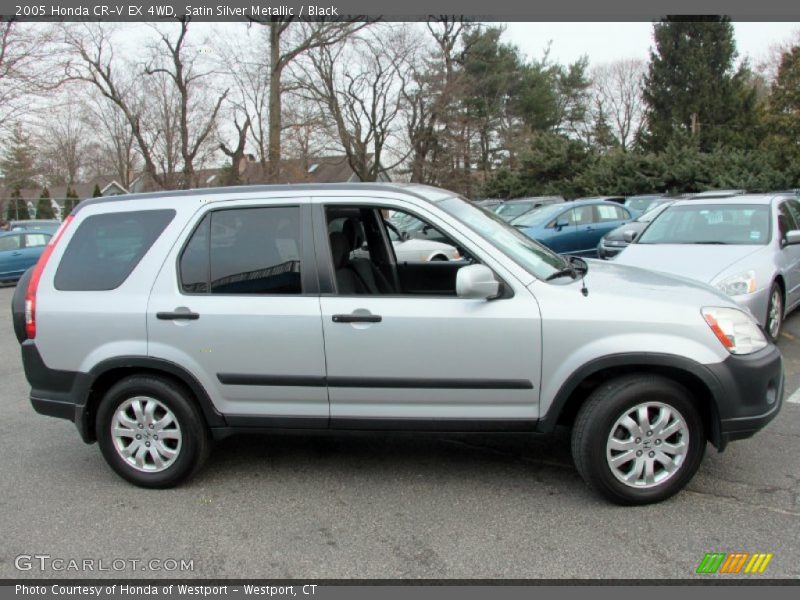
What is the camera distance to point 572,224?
1438 cm

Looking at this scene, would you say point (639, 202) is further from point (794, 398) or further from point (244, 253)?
point (244, 253)

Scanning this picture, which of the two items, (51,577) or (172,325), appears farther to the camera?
(172,325)

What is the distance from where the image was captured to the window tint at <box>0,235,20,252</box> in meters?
18.2

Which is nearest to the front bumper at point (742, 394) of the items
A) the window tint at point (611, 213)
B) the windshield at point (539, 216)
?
the windshield at point (539, 216)

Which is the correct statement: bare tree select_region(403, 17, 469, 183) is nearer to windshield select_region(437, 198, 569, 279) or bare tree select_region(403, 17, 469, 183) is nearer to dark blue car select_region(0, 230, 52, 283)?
dark blue car select_region(0, 230, 52, 283)

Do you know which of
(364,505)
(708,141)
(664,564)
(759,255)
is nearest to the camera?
(664,564)

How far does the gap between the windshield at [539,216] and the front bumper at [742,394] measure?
10.9 metres

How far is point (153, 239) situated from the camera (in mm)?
3949

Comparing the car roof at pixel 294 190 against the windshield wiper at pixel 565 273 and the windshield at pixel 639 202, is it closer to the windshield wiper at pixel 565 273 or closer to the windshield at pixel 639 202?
the windshield wiper at pixel 565 273

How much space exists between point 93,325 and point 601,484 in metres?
3.04

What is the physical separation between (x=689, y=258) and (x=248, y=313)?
497cm

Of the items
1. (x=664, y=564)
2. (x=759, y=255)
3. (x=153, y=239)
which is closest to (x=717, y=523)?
(x=664, y=564)

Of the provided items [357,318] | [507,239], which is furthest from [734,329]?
[357,318]

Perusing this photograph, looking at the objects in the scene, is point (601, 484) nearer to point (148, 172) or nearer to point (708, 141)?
point (148, 172)
